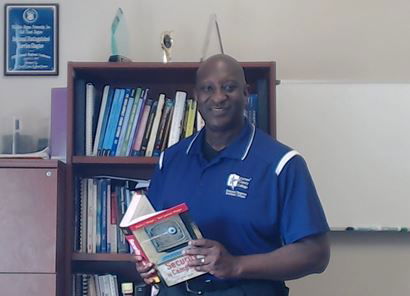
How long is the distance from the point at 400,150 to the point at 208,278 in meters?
1.23

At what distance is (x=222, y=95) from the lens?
1.96m

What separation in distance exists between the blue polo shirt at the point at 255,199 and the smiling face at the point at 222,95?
9 cm

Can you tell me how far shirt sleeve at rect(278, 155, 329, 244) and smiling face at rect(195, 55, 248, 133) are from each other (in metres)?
0.24

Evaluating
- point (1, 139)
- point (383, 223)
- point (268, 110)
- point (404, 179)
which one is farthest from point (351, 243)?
point (1, 139)

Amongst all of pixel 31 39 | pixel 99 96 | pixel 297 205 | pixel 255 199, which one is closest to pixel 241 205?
pixel 255 199

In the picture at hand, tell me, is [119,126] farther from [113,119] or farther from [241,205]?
[241,205]

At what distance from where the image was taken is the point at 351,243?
2.72 meters

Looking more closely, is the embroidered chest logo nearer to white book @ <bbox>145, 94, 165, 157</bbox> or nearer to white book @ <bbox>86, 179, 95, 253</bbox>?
white book @ <bbox>145, 94, 165, 157</bbox>

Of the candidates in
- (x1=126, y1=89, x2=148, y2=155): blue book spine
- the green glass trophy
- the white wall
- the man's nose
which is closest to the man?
the man's nose

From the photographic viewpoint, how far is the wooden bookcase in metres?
2.35

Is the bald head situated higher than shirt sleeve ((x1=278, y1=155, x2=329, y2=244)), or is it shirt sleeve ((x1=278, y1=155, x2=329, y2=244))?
the bald head

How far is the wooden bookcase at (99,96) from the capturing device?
2.35m

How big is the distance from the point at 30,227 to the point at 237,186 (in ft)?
2.59

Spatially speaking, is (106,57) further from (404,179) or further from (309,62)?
(404,179)
